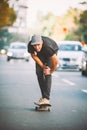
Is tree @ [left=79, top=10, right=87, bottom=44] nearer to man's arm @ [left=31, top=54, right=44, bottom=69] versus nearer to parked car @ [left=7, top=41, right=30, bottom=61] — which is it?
parked car @ [left=7, top=41, right=30, bottom=61]

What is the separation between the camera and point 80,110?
1003cm

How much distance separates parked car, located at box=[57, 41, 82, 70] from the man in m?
14.7

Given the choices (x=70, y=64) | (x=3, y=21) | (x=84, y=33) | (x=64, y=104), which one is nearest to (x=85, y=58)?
(x=70, y=64)

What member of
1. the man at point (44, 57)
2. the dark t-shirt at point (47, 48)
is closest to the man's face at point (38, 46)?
the man at point (44, 57)

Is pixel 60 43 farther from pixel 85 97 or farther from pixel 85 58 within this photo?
pixel 85 97

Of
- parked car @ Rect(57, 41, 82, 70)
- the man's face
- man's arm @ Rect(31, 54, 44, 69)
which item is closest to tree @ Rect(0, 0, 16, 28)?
parked car @ Rect(57, 41, 82, 70)

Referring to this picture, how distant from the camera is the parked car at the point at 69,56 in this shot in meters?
25.2

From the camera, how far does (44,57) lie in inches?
384

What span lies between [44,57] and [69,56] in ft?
52.7

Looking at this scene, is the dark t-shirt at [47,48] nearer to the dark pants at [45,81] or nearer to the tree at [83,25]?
the dark pants at [45,81]

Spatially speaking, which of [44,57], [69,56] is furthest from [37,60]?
[69,56]

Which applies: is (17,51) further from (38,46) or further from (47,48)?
(38,46)

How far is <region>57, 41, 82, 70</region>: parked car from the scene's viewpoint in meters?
25.2

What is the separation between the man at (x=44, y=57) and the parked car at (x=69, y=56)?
14.7 meters
